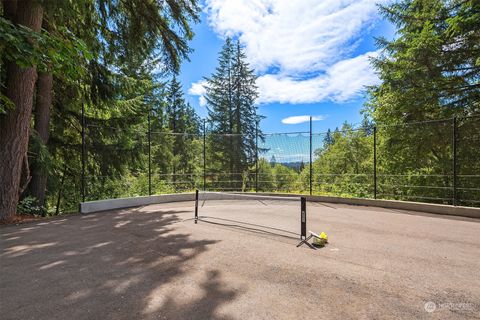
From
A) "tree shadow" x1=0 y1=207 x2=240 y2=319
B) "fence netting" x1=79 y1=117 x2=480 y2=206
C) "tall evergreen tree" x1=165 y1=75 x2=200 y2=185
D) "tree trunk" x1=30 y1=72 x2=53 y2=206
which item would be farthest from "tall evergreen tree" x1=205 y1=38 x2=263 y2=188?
"tree shadow" x1=0 y1=207 x2=240 y2=319

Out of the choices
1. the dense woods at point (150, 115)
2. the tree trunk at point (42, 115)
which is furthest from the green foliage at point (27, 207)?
the tree trunk at point (42, 115)

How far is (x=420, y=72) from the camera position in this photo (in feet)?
33.1

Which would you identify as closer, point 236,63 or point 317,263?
point 317,263

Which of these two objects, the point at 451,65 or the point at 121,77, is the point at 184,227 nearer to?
the point at 121,77

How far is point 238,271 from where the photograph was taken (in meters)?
3.54

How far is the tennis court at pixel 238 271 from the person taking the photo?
2.61 metres

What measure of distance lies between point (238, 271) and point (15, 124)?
22.9 ft

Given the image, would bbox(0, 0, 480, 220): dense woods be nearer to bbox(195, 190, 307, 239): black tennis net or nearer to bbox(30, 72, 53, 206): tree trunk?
bbox(30, 72, 53, 206): tree trunk

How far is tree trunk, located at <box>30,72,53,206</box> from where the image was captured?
865 centimetres

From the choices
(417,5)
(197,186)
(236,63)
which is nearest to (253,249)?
(197,186)

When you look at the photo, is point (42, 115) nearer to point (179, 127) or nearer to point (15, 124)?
point (15, 124)

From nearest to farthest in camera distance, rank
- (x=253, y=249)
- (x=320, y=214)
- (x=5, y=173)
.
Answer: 1. (x=253, y=249)
2. (x=5, y=173)
3. (x=320, y=214)

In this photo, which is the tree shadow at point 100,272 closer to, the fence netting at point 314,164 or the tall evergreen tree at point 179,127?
the fence netting at point 314,164

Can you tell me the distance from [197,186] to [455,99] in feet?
38.9
